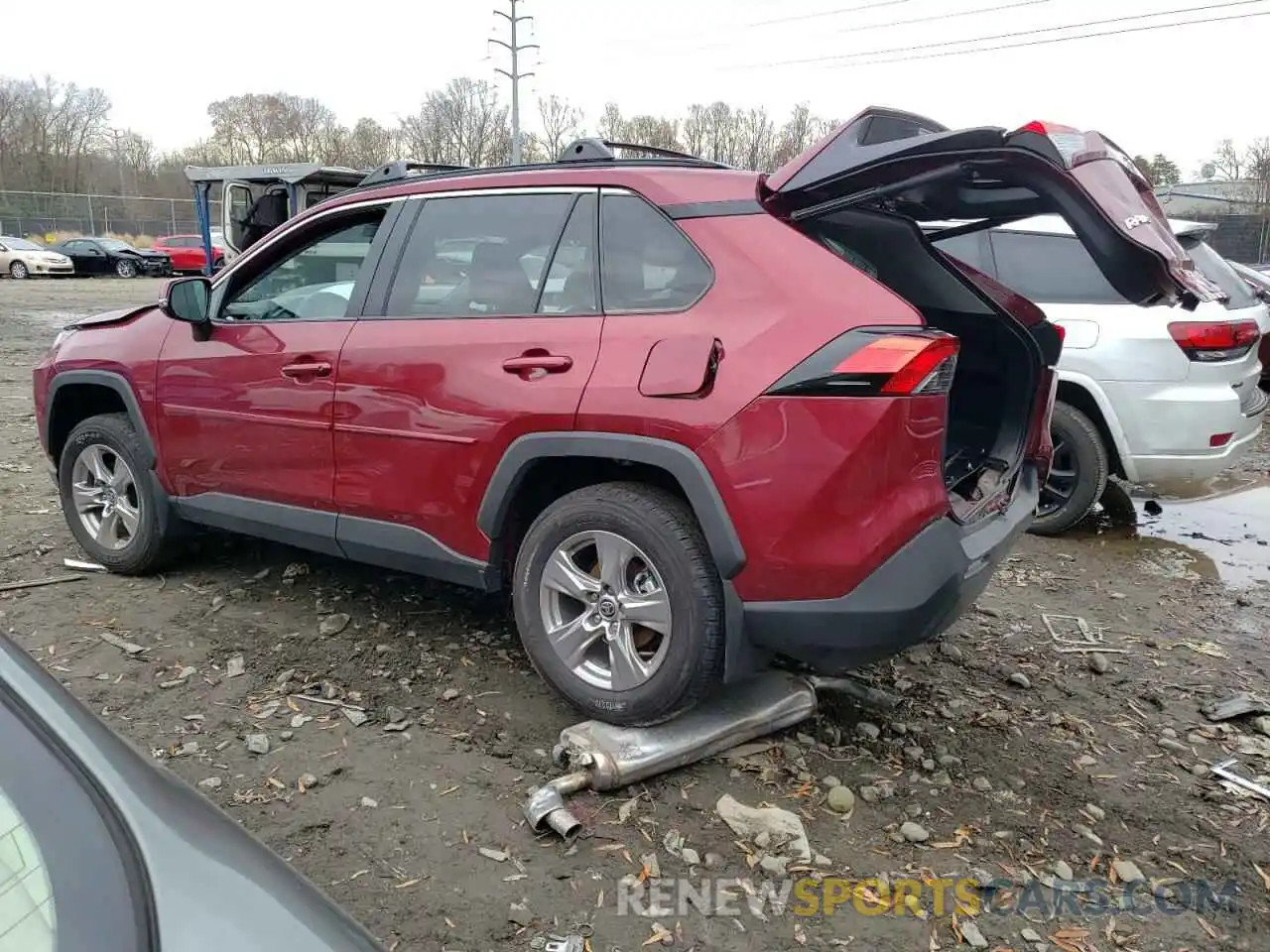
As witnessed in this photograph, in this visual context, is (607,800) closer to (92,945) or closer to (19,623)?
(92,945)

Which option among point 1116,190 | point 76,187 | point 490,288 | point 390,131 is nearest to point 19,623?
point 490,288

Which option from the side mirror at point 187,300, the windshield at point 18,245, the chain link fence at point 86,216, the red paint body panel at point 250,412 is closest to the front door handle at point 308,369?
the red paint body panel at point 250,412

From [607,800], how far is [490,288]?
177 centimetres

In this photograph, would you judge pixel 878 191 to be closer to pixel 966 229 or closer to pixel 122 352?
pixel 966 229

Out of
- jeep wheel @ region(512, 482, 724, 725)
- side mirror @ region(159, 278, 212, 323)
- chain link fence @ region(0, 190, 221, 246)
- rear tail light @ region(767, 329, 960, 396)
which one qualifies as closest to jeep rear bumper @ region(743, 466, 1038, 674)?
jeep wheel @ region(512, 482, 724, 725)

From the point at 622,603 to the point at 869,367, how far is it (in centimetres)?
107

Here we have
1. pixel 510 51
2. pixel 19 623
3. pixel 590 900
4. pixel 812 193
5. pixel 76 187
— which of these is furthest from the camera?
pixel 76 187

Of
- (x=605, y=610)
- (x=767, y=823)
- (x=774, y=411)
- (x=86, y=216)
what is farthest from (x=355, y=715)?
(x=86, y=216)

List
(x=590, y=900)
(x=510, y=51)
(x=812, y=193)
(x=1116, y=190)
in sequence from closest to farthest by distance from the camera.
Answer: (x=590, y=900) < (x=1116, y=190) < (x=812, y=193) < (x=510, y=51)

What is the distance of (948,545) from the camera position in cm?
284

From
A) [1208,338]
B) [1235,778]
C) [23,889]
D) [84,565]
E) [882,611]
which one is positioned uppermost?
[1208,338]

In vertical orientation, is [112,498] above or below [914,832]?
above

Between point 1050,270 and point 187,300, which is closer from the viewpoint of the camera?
point 187,300

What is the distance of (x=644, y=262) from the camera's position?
3107 mm
